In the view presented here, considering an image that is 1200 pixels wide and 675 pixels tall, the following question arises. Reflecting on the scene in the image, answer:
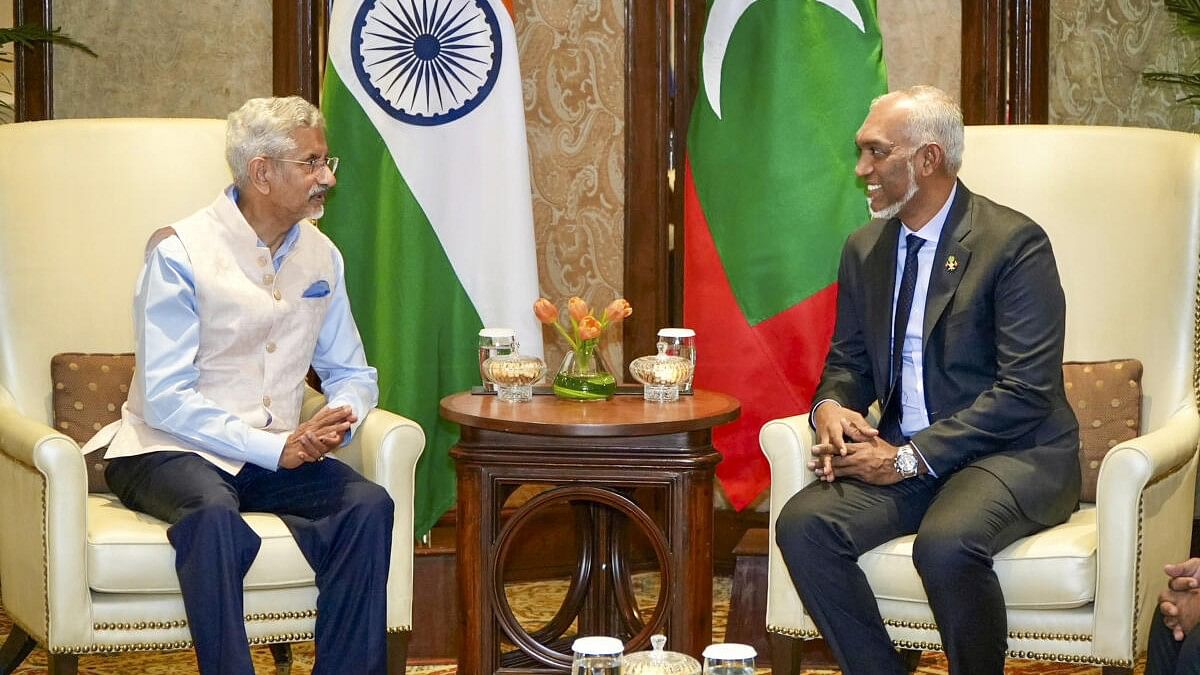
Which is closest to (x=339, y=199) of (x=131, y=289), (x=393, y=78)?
(x=393, y=78)

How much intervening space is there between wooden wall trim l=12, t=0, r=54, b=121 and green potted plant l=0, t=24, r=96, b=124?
2 centimetres

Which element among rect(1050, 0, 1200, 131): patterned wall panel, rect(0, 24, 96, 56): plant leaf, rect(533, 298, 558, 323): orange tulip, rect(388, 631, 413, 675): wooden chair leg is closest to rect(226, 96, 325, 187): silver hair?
rect(533, 298, 558, 323): orange tulip

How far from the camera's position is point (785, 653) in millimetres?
2990

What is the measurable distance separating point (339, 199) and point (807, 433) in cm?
145

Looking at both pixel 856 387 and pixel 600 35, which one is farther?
pixel 600 35

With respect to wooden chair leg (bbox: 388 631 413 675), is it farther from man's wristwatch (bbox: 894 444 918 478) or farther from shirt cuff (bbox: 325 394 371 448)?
man's wristwatch (bbox: 894 444 918 478)

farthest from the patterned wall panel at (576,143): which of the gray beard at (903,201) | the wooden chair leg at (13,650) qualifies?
the wooden chair leg at (13,650)

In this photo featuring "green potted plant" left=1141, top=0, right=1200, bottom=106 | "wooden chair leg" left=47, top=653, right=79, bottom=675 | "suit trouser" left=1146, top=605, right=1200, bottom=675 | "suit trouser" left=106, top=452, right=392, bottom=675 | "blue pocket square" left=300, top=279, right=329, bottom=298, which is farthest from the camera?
"green potted plant" left=1141, top=0, right=1200, bottom=106

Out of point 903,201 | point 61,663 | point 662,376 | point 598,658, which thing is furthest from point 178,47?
point 598,658

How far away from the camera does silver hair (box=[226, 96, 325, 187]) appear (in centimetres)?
302

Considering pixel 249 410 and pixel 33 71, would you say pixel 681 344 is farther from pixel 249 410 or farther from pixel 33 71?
pixel 33 71

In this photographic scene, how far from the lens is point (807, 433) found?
302 cm

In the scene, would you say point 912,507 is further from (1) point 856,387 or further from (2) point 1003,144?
(2) point 1003,144

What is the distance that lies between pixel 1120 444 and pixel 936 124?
0.77 m
